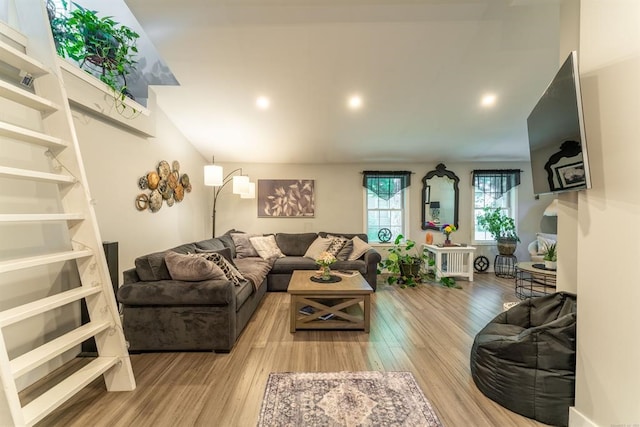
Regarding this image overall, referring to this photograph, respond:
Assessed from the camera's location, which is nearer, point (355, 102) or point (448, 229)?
point (355, 102)

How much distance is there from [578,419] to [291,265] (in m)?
3.21

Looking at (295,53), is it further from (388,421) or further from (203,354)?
(388,421)

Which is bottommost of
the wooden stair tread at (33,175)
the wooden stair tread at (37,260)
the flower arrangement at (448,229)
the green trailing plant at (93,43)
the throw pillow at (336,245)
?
the throw pillow at (336,245)

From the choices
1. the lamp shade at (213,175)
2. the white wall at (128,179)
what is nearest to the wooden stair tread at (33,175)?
the white wall at (128,179)

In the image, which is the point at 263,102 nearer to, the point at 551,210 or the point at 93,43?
the point at 93,43

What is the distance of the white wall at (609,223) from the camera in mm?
1187

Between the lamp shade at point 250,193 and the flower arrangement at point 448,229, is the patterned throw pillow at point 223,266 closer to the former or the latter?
the lamp shade at point 250,193

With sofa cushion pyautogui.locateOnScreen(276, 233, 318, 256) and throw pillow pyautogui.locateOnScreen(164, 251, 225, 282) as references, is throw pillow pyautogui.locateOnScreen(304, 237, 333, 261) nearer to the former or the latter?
sofa cushion pyautogui.locateOnScreen(276, 233, 318, 256)

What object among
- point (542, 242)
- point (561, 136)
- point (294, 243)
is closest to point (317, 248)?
point (294, 243)

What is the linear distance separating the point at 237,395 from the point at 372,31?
3204 millimetres

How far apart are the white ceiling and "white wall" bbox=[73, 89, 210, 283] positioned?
0.54 meters

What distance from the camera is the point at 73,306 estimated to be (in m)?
2.18

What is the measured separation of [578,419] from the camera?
1.43 metres

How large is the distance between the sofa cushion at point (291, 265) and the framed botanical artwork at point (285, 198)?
1.24 metres
